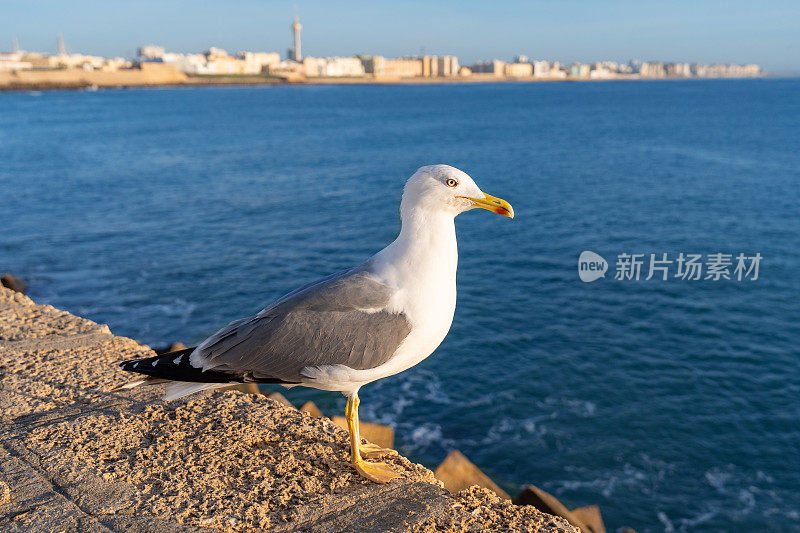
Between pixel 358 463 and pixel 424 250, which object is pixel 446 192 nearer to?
pixel 424 250

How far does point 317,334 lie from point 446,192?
1.05 m

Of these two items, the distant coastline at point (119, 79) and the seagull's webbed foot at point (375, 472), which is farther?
the distant coastline at point (119, 79)

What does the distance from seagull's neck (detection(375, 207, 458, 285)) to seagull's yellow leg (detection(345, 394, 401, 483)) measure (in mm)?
846

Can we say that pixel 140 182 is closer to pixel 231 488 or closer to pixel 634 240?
pixel 634 240

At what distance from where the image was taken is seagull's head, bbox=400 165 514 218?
3.52 m

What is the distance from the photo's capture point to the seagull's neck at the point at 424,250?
354 centimetres

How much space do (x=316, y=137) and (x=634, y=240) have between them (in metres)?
37.6

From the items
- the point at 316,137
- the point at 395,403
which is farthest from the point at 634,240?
the point at 316,137

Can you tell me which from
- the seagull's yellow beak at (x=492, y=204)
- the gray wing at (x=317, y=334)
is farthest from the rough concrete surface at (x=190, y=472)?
the seagull's yellow beak at (x=492, y=204)

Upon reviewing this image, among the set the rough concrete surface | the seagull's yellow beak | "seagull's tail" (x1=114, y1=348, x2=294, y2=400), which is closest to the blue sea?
the rough concrete surface

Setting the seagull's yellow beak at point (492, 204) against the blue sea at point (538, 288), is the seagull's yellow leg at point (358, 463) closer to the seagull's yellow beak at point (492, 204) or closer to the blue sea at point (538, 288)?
the seagull's yellow beak at point (492, 204)

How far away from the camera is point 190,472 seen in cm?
375

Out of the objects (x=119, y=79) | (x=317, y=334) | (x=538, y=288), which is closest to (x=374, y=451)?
(x=317, y=334)

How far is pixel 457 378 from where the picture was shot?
11.8m
